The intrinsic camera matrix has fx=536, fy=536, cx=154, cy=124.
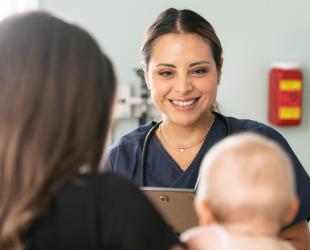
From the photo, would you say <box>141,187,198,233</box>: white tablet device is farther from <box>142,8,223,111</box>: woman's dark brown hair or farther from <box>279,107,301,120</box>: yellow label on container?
<box>279,107,301,120</box>: yellow label on container

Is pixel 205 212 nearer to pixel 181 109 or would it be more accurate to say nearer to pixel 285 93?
pixel 181 109

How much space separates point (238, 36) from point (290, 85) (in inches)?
11.9

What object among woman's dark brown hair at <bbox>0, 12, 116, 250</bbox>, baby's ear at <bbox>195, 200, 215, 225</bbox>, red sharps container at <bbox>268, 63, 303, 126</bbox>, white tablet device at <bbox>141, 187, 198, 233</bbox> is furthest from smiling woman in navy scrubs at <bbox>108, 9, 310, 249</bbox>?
red sharps container at <bbox>268, 63, 303, 126</bbox>

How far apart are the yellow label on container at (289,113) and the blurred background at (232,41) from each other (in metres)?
0.07

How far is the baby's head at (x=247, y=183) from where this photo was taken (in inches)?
32.0

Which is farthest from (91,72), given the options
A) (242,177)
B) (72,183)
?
(242,177)

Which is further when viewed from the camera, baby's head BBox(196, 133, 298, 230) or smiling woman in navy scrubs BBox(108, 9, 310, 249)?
smiling woman in navy scrubs BBox(108, 9, 310, 249)

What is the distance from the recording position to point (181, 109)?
1.46 m

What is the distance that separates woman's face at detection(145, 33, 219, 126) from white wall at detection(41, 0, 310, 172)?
779 mm

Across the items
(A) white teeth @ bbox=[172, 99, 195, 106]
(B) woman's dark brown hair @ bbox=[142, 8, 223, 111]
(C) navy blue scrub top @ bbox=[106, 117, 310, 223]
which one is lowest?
(C) navy blue scrub top @ bbox=[106, 117, 310, 223]

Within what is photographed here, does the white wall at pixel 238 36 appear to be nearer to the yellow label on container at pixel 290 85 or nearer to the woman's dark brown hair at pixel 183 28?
the yellow label on container at pixel 290 85

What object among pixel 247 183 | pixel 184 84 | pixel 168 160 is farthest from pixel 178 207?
pixel 247 183

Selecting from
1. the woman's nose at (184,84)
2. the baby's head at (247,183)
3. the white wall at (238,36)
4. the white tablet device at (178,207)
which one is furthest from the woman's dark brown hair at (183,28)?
the white wall at (238,36)

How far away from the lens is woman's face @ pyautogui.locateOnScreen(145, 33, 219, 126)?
4.63 feet
